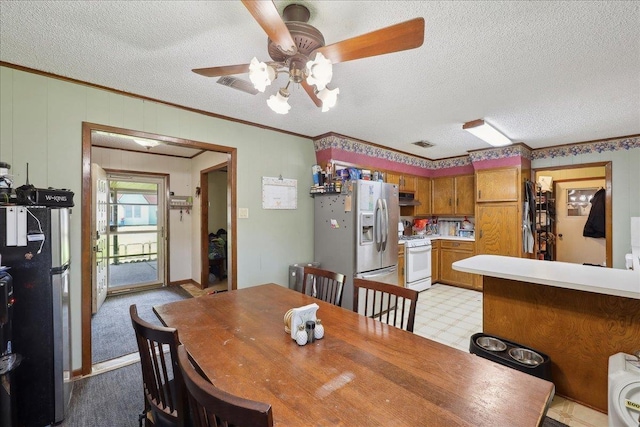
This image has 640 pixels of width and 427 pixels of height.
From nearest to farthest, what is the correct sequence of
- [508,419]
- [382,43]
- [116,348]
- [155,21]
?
[508,419] < [382,43] < [155,21] < [116,348]

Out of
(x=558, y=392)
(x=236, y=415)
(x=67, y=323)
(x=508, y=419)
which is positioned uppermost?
(x=236, y=415)

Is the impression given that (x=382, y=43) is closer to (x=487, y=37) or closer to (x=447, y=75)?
(x=487, y=37)

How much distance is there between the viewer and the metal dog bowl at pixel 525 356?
197 centimetres

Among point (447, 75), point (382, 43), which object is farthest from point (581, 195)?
point (382, 43)

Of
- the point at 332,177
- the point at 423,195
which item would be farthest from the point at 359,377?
the point at 423,195

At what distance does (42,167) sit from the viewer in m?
2.15

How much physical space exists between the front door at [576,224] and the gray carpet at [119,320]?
7.71 m

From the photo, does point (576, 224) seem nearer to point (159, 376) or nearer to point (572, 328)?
point (572, 328)

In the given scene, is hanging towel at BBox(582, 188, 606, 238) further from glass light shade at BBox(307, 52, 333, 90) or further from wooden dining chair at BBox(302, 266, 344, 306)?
glass light shade at BBox(307, 52, 333, 90)

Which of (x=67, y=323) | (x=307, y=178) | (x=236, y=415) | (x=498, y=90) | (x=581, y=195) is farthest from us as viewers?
(x=581, y=195)

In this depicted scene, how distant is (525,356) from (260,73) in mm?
2568

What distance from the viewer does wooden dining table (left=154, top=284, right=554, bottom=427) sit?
0.84 metres

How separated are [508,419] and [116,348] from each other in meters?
3.26

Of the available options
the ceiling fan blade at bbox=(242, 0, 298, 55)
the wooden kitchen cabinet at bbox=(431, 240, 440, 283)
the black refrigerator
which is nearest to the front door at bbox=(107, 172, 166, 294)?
the black refrigerator
